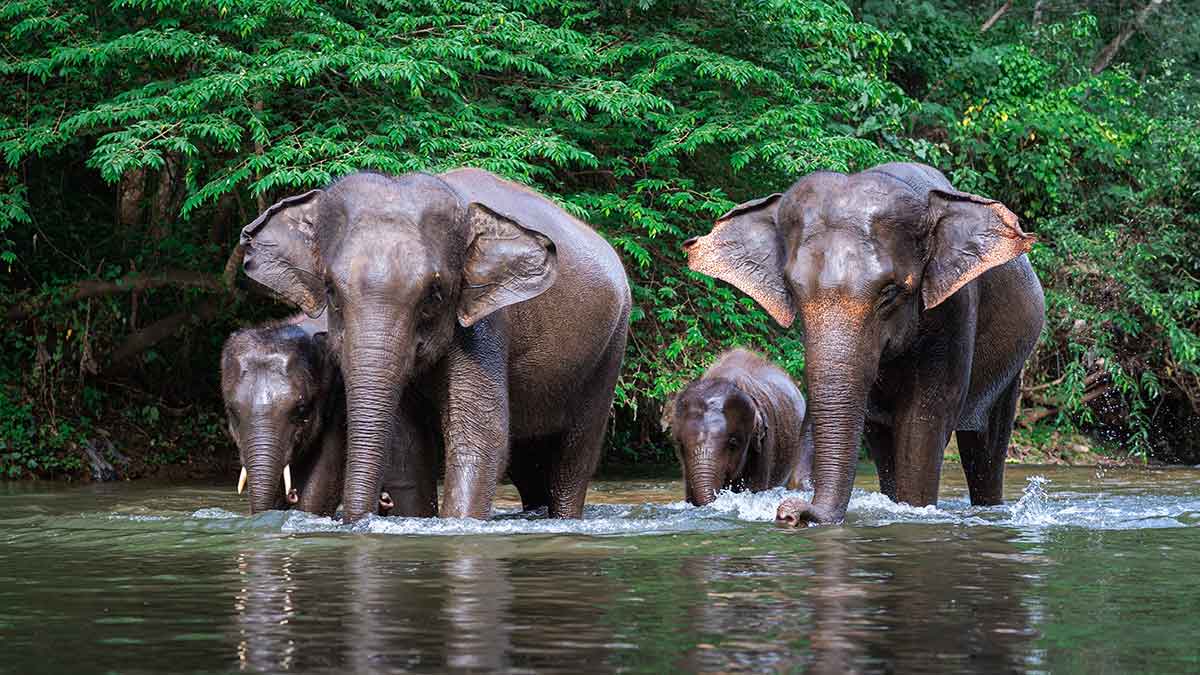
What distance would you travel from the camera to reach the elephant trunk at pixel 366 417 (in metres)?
8.06

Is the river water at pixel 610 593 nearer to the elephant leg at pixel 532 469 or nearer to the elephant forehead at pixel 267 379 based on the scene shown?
the elephant forehead at pixel 267 379

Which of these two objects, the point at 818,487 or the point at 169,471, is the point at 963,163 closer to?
the point at 169,471

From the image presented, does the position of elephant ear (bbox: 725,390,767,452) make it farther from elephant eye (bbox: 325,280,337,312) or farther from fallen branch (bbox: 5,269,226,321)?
fallen branch (bbox: 5,269,226,321)

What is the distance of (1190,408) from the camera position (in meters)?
22.0

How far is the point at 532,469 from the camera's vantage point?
37.1 ft

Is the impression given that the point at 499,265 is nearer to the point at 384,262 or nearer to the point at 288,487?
Answer: the point at 384,262

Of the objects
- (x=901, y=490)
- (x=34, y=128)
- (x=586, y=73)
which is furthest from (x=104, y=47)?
(x=901, y=490)

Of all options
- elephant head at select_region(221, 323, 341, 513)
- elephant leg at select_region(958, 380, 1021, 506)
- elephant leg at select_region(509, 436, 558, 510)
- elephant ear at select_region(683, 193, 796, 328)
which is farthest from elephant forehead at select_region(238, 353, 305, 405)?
elephant leg at select_region(958, 380, 1021, 506)

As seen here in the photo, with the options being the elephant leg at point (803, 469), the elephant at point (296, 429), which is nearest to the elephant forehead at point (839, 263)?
the elephant at point (296, 429)

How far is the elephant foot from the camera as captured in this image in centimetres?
856

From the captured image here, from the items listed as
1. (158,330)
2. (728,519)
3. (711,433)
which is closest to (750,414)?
(711,433)

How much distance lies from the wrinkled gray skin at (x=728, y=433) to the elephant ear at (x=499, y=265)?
319 cm

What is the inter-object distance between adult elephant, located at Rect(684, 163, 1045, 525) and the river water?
454 millimetres

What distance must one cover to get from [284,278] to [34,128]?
6702 millimetres
